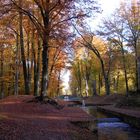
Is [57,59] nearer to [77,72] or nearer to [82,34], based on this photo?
[82,34]

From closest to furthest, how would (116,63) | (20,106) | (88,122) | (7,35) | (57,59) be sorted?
1. (88,122)
2. (20,106)
3. (7,35)
4. (57,59)
5. (116,63)

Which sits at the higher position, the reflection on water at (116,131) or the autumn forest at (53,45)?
the autumn forest at (53,45)

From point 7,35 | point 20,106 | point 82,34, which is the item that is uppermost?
point 82,34

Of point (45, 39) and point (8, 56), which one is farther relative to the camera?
point (8, 56)

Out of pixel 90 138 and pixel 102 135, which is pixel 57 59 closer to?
pixel 102 135

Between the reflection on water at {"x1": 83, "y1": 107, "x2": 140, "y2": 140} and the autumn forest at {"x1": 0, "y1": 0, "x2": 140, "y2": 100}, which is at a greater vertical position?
the autumn forest at {"x1": 0, "y1": 0, "x2": 140, "y2": 100}

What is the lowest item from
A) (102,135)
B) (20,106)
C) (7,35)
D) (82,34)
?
(102,135)

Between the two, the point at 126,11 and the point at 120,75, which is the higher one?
the point at 126,11

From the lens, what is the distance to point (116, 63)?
183ft

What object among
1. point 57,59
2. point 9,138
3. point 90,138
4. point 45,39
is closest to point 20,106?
point 45,39

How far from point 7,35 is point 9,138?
22754 mm

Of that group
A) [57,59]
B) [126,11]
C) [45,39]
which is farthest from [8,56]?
[45,39]

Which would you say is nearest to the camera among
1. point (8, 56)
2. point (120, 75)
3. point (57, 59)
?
point (8, 56)

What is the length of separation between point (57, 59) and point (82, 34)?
5202 mm
